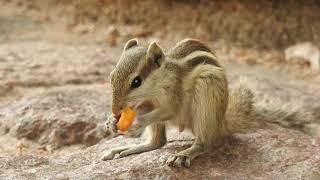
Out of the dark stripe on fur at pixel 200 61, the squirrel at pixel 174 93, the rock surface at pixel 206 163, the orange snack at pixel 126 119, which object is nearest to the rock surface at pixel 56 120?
the rock surface at pixel 206 163

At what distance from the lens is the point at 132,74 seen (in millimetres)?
2939

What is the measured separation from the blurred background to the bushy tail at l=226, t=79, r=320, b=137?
0.54 meters

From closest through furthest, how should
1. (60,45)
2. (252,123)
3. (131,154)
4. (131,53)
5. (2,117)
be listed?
(131,53) < (131,154) < (252,123) < (2,117) < (60,45)

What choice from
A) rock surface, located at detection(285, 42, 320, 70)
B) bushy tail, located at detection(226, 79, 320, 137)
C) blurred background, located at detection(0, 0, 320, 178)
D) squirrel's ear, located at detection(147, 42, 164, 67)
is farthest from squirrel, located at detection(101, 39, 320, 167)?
rock surface, located at detection(285, 42, 320, 70)

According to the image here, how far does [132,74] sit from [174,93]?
0.88ft

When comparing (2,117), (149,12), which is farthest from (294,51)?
(2,117)

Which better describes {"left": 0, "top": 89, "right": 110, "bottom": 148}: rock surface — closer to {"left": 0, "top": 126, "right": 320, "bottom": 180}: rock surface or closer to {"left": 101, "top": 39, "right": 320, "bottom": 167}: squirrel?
{"left": 0, "top": 126, "right": 320, "bottom": 180}: rock surface

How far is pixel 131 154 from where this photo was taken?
3.26m

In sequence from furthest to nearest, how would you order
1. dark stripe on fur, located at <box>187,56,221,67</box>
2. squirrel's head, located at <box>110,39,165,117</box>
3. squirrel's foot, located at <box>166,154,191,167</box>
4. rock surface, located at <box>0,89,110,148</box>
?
rock surface, located at <box>0,89,110,148</box>
dark stripe on fur, located at <box>187,56,221,67</box>
squirrel's foot, located at <box>166,154,191,167</box>
squirrel's head, located at <box>110,39,165,117</box>

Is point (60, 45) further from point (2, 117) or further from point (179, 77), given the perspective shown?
point (179, 77)

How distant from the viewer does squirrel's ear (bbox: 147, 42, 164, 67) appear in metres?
3.01

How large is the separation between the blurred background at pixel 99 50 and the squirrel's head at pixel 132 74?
0.83 m

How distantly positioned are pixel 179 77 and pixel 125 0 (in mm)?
2891

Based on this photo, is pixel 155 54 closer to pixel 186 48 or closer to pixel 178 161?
pixel 186 48
